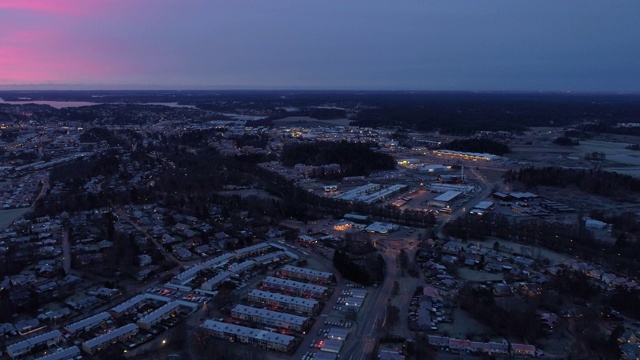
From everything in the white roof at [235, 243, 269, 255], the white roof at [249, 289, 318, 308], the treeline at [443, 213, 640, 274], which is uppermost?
the treeline at [443, 213, 640, 274]

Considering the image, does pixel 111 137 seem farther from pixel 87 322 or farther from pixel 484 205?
pixel 87 322

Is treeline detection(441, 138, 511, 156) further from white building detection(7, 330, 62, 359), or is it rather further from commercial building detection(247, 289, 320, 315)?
white building detection(7, 330, 62, 359)

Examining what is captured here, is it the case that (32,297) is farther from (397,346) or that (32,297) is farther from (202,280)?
(397,346)

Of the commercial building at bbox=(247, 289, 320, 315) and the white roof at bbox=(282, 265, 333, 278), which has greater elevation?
the white roof at bbox=(282, 265, 333, 278)

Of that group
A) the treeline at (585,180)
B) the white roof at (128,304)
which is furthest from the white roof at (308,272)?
the treeline at (585,180)

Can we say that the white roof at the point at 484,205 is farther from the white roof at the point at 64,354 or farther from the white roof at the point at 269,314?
the white roof at the point at 64,354

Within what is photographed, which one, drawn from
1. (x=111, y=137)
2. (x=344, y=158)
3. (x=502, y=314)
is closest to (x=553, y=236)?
(x=502, y=314)

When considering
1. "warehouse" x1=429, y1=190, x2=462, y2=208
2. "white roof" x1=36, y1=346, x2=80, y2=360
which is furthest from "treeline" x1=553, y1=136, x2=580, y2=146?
"white roof" x1=36, y1=346, x2=80, y2=360
